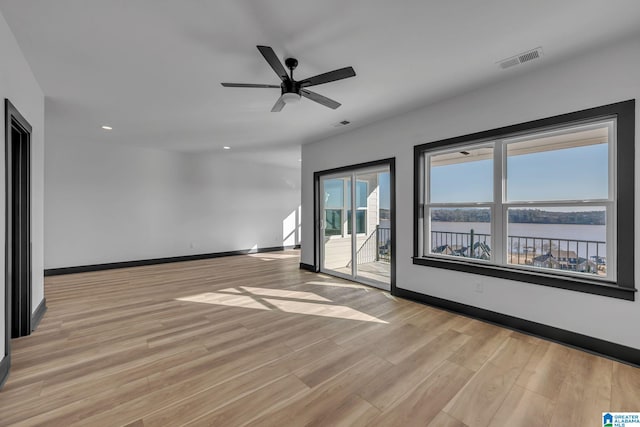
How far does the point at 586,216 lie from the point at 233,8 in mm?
3633

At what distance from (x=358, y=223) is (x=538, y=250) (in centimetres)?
270

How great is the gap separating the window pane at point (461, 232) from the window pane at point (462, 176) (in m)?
0.17

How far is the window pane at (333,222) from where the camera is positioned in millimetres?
5527

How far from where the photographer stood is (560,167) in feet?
9.37

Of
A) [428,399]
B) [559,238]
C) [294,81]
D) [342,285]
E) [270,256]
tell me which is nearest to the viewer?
[428,399]

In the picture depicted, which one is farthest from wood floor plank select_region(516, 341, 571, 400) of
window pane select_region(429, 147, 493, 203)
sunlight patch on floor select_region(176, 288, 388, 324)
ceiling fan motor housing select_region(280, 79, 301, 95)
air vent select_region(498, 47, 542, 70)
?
ceiling fan motor housing select_region(280, 79, 301, 95)

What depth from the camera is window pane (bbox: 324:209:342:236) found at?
553 centimetres

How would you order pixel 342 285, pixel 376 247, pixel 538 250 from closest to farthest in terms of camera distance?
pixel 538 250 → pixel 342 285 → pixel 376 247

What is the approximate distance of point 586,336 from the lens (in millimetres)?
2553

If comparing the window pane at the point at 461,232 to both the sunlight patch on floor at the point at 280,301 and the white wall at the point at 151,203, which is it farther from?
the white wall at the point at 151,203

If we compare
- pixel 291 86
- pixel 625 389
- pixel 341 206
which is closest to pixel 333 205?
pixel 341 206

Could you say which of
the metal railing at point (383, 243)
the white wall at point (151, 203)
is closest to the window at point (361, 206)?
the metal railing at point (383, 243)

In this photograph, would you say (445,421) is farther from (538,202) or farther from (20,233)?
(20,233)

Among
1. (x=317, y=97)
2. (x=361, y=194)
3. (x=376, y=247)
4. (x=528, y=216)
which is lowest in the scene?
(x=376, y=247)
